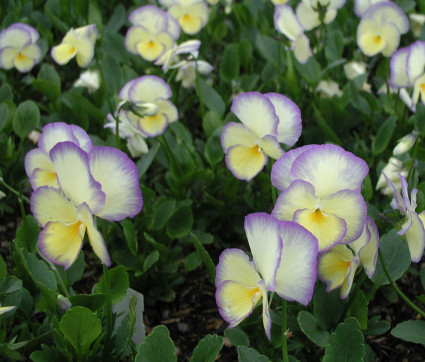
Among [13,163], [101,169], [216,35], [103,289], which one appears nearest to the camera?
[101,169]

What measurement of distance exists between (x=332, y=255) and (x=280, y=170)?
0.70ft

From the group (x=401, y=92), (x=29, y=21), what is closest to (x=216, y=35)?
(x=29, y=21)

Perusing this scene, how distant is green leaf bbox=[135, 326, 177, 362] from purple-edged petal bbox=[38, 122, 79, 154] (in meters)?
0.38

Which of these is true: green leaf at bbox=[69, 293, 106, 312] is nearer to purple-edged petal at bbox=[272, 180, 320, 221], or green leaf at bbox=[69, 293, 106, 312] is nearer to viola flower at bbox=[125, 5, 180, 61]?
purple-edged petal at bbox=[272, 180, 320, 221]

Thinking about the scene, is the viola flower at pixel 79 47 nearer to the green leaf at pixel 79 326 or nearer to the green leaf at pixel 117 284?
the green leaf at pixel 117 284

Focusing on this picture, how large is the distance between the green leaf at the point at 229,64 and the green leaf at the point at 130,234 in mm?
865

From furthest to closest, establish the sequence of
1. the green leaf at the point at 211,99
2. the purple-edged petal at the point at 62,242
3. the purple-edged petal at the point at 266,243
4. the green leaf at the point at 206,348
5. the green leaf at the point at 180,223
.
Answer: the green leaf at the point at 211,99, the green leaf at the point at 180,223, the green leaf at the point at 206,348, the purple-edged petal at the point at 62,242, the purple-edged petal at the point at 266,243

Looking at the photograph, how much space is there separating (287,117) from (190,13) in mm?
1188

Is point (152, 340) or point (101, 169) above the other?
point (101, 169)

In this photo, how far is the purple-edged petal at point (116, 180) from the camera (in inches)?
38.9

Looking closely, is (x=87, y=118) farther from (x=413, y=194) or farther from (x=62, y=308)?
(x=413, y=194)

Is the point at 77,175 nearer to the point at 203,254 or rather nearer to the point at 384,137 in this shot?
the point at 203,254

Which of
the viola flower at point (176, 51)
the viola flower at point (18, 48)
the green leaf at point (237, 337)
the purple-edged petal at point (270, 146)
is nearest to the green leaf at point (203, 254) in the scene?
the green leaf at point (237, 337)

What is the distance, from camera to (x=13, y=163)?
1.93 m
